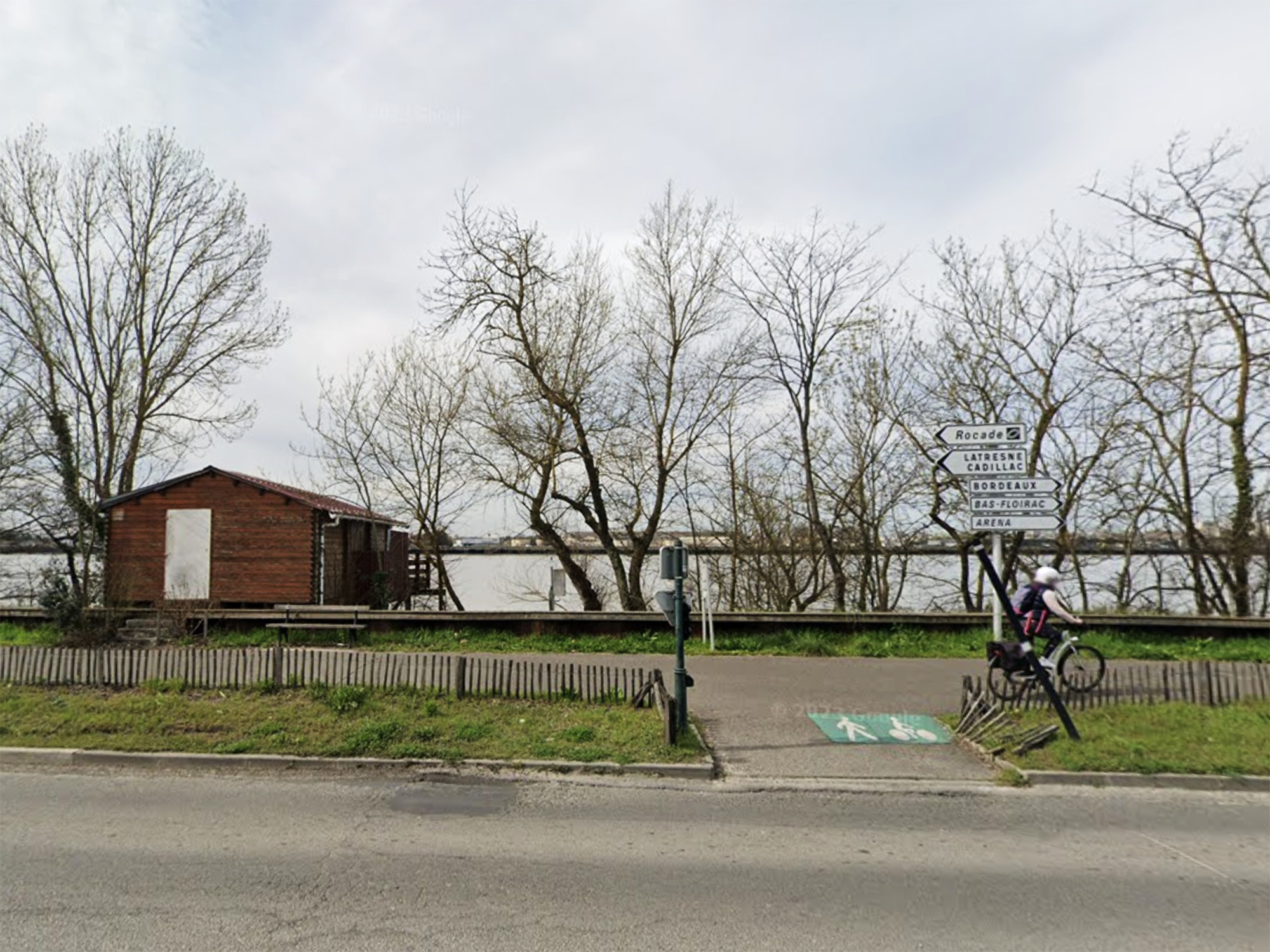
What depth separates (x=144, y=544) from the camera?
1758 centimetres

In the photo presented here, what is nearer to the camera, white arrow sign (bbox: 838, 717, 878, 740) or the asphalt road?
the asphalt road

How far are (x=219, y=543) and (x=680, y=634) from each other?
14800 mm

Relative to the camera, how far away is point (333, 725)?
25.8ft

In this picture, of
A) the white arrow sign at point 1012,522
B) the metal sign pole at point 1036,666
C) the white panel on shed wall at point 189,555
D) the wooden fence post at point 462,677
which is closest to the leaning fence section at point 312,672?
the wooden fence post at point 462,677

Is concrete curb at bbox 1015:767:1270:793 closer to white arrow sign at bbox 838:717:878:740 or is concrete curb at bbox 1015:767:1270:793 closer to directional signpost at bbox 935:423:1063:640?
white arrow sign at bbox 838:717:878:740

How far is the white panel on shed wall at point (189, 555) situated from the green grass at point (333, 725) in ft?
27.7

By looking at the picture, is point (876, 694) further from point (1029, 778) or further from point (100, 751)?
point (100, 751)

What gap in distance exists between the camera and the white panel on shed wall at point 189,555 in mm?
17391

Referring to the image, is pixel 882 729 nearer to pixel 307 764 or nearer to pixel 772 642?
pixel 772 642

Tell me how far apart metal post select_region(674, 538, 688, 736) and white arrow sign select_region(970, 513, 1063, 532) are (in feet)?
11.8

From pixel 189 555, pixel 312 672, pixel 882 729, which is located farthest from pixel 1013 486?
pixel 189 555

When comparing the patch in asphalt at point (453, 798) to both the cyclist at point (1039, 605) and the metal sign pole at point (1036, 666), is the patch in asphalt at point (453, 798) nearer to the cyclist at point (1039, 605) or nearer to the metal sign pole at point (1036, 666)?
the metal sign pole at point (1036, 666)

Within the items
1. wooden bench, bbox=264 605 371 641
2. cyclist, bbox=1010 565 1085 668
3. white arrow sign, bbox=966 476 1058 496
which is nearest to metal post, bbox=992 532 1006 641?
cyclist, bbox=1010 565 1085 668

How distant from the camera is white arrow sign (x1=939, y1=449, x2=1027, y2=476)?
28.1 ft
